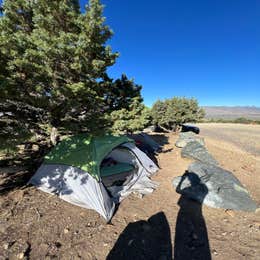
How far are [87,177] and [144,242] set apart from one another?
2.01 m

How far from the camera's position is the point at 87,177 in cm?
412

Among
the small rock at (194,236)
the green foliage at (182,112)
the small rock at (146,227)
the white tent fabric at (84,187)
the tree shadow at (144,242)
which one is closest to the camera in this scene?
the tree shadow at (144,242)

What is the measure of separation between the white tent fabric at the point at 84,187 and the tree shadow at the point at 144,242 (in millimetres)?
651

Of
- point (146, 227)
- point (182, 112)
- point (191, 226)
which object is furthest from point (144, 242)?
point (182, 112)

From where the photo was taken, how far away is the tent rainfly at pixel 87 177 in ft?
12.9

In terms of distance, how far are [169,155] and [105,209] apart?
229 inches

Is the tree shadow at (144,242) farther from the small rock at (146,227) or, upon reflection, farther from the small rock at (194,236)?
the small rock at (194,236)

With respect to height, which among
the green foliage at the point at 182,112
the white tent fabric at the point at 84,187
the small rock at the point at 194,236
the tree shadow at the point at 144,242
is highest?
the green foliage at the point at 182,112

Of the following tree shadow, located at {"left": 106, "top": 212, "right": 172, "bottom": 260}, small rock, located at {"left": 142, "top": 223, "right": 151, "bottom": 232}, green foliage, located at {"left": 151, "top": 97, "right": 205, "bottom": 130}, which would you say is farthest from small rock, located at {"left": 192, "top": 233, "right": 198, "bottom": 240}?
green foliage, located at {"left": 151, "top": 97, "right": 205, "bottom": 130}

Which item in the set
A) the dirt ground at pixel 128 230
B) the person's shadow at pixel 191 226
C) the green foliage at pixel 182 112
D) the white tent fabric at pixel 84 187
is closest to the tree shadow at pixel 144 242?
the dirt ground at pixel 128 230

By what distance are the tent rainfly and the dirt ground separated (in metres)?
0.23

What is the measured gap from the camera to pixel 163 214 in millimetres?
3854

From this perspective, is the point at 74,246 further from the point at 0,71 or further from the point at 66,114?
the point at 0,71

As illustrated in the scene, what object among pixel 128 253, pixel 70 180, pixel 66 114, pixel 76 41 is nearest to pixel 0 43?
pixel 76 41
